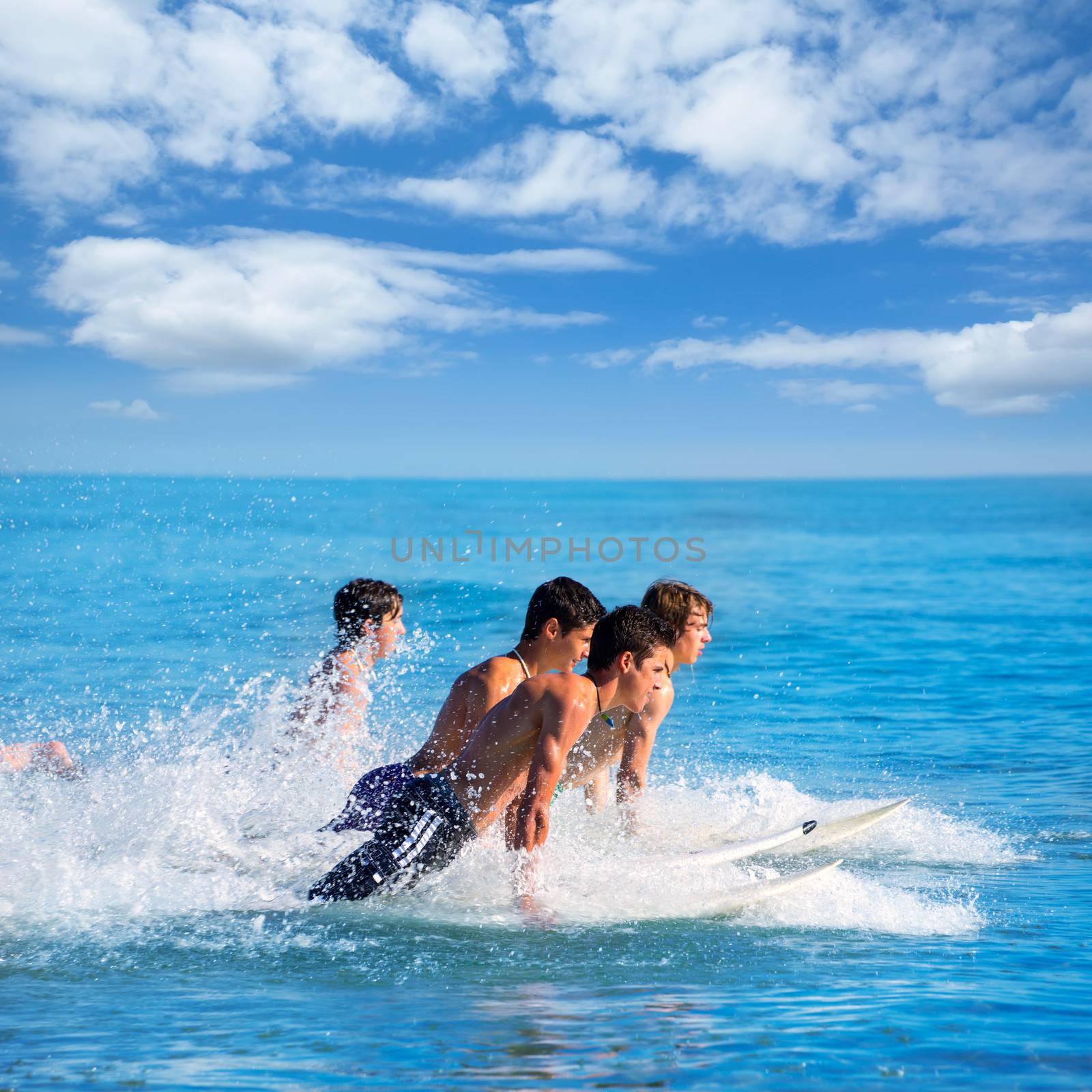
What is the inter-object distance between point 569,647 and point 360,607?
2.02m

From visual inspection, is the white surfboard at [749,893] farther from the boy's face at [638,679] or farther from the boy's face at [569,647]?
the boy's face at [569,647]

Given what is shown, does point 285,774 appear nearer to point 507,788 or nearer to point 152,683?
point 507,788

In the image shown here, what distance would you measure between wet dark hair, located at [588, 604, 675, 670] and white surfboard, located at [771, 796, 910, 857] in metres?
2.20

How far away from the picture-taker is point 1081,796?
753 centimetres

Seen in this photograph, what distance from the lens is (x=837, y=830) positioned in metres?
6.56

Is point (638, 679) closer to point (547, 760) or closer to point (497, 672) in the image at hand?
point (547, 760)

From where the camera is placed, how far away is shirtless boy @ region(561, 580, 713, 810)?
6.20 metres

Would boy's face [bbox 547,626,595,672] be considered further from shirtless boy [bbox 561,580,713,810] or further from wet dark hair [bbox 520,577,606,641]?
shirtless boy [bbox 561,580,713,810]

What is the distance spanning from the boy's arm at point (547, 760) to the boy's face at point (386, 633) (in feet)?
8.28

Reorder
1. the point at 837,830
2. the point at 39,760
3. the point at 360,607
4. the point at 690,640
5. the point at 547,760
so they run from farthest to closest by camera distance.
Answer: the point at 39,760
the point at 360,607
the point at 837,830
the point at 690,640
the point at 547,760

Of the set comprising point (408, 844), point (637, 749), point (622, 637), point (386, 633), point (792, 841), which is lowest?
point (792, 841)

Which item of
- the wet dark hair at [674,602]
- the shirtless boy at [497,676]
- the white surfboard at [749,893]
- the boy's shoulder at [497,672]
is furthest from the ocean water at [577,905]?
the wet dark hair at [674,602]

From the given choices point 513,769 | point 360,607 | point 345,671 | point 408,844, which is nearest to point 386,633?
point 360,607

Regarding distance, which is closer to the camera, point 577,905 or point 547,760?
point 547,760
